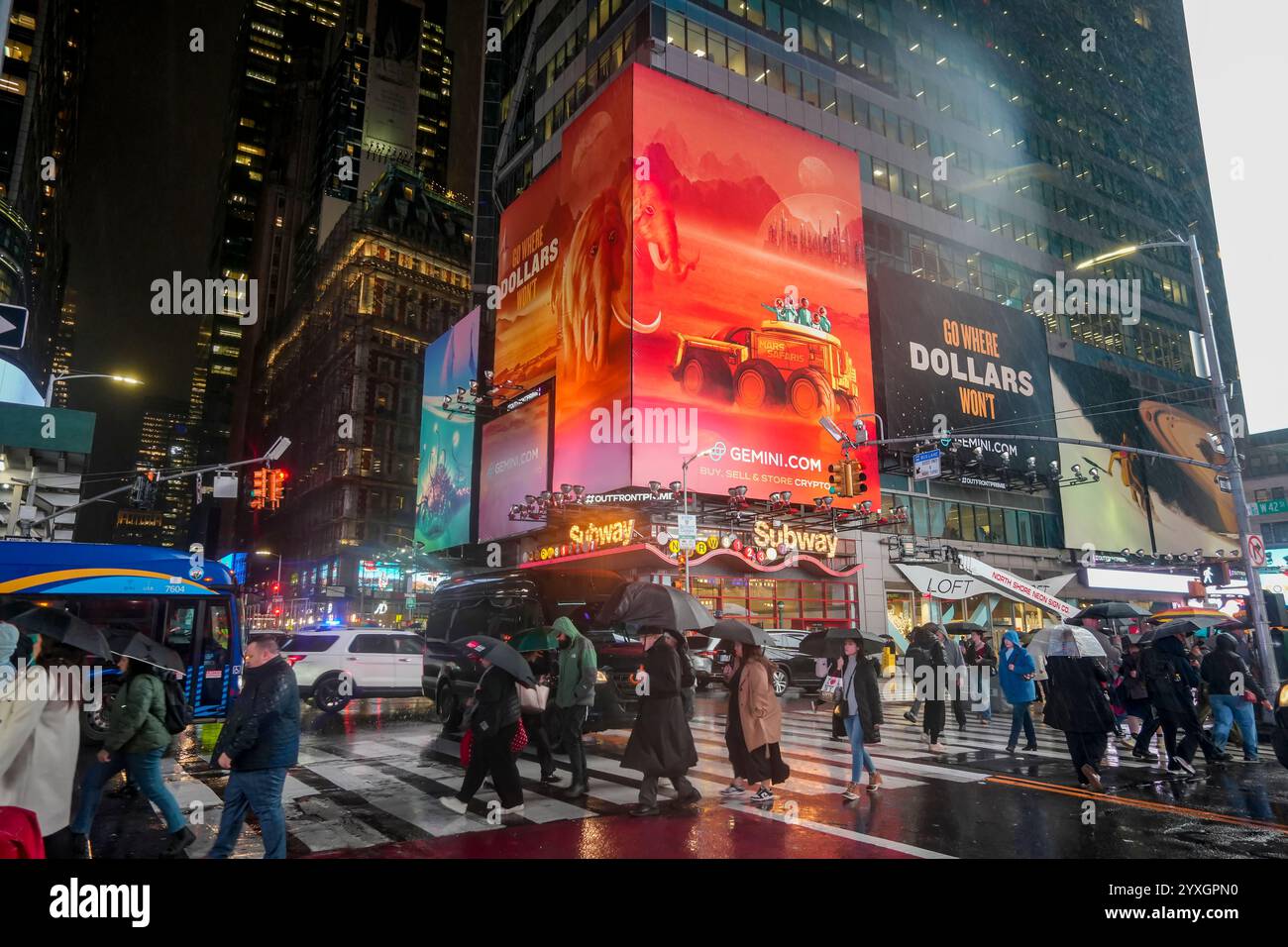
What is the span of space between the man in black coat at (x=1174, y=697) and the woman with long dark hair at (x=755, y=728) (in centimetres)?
599

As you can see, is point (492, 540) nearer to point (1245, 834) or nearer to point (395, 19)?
point (1245, 834)

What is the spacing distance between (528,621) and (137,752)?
713cm

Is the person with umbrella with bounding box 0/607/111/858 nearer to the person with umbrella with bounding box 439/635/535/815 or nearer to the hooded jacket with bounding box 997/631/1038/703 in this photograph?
the person with umbrella with bounding box 439/635/535/815

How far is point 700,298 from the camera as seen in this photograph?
33438mm

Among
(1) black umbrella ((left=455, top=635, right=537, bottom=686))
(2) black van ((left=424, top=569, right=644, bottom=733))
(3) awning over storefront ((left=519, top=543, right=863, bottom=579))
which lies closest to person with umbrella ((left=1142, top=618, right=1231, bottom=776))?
(2) black van ((left=424, top=569, right=644, bottom=733))

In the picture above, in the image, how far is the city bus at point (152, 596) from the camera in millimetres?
14477

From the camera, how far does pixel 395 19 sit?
129 metres

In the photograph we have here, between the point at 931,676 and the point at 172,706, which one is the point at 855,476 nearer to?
the point at 931,676

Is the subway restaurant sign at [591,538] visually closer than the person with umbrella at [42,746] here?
No

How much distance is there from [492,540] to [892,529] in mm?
22944

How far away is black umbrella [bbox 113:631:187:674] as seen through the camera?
664 cm

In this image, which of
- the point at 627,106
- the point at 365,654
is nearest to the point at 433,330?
the point at 627,106

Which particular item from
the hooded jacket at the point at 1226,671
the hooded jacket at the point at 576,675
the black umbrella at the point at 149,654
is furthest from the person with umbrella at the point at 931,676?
the black umbrella at the point at 149,654

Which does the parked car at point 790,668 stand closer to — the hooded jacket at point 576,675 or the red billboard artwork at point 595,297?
the red billboard artwork at point 595,297
